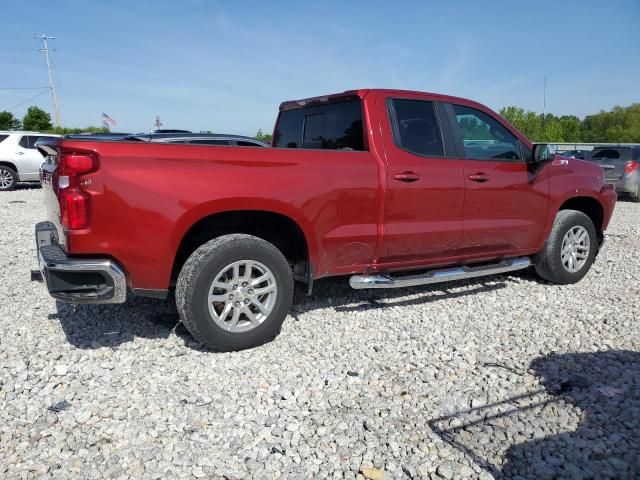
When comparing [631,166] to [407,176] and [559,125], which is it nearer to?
[407,176]

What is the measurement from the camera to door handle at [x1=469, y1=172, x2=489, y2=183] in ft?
15.1

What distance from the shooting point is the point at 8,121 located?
3969 centimetres

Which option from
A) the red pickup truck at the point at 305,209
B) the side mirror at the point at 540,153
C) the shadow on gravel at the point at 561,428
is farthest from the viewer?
the side mirror at the point at 540,153

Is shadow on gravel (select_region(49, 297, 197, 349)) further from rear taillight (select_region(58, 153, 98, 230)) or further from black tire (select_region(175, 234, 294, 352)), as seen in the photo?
rear taillight (select_region(58, 153, 98, 230))

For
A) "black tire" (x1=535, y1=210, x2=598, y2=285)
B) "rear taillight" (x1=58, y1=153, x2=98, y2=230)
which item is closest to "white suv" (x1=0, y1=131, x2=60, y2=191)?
"rear taillight" (x1=58, y1=153, x2=98, y2=230)

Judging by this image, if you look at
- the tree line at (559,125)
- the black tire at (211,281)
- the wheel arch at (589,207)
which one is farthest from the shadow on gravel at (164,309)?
the tree line at (559,125)

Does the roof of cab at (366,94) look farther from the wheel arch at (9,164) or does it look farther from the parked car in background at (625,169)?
the wheel arch at (9,164)

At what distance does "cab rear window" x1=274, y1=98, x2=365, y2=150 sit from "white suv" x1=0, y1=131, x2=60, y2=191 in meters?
11.7

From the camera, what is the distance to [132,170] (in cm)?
319

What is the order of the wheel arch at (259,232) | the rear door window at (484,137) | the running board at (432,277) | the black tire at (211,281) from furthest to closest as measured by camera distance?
the rear door window at (484,137) → the running board at (432,277) → the wheel arch at (259,232) → the black tire at (211,281)

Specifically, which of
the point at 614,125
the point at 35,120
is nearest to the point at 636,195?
the point at 35,120

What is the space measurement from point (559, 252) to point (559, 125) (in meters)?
55.1

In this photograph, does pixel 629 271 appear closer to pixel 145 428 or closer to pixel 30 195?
pixel 145 428

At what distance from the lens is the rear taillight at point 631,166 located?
517 inches
